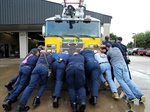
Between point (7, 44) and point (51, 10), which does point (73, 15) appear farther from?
point (7, 44)

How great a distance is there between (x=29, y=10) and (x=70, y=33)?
12.1 m

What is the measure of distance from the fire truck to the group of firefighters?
0.92m

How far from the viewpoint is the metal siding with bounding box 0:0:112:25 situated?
55.0 ft

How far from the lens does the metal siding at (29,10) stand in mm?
16750

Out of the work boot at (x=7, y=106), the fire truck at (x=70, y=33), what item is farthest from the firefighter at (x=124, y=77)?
the work boot at (x=7, y=106)

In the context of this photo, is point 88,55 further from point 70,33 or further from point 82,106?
point 82,106

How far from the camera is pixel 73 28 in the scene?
6438 millimetres

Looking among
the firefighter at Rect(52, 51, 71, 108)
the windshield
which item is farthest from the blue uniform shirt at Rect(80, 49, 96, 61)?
the windshield

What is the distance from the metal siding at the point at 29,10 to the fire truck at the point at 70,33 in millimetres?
10751

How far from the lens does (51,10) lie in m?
16.8

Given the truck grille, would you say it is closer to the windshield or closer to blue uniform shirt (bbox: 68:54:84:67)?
the windshield

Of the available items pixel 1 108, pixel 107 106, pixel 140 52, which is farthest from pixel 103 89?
pixel 140 52

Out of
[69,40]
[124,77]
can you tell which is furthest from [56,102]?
[69,40]

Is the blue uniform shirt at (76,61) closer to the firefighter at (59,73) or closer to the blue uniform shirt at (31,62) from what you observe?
Result: the firefighter at (59,73)
